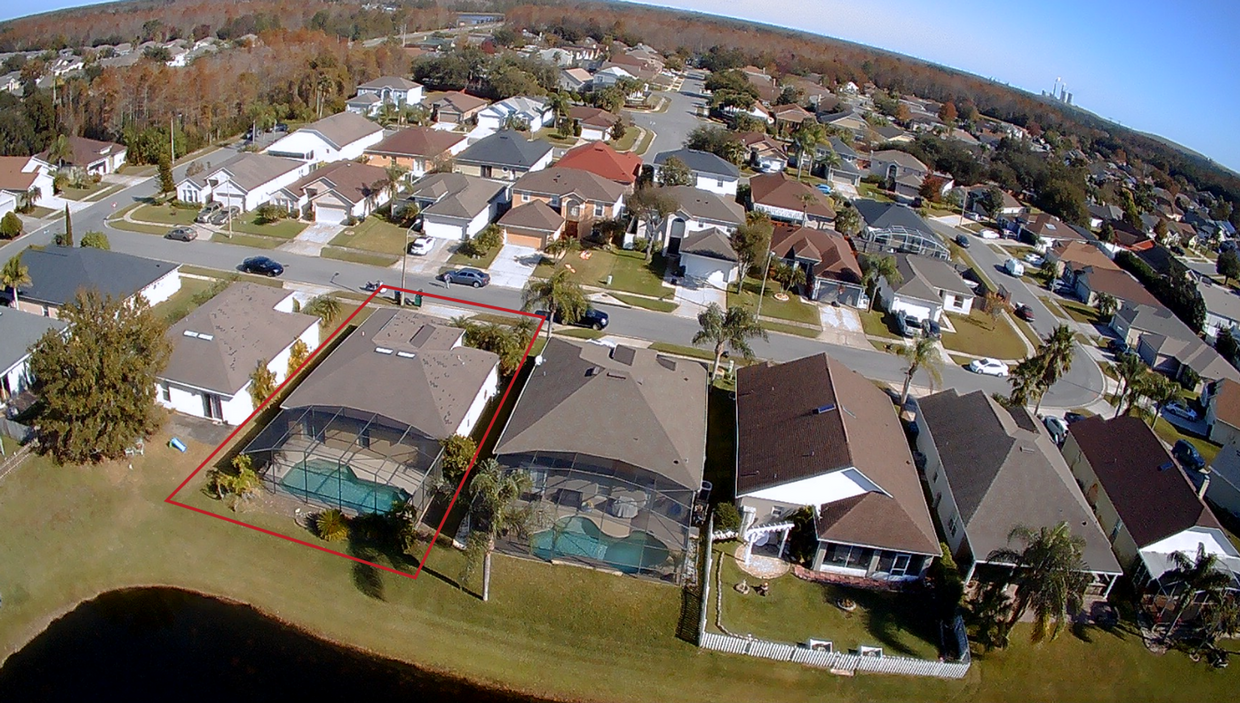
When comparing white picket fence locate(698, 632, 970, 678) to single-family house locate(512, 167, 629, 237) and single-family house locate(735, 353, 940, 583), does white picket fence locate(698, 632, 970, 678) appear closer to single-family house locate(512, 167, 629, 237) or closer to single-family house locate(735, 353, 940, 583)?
single-family house locate(735, 353, 940, 583)

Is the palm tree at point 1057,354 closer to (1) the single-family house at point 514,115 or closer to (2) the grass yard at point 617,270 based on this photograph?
(2) the grass yard at point 617,270

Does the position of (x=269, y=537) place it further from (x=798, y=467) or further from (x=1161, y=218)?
(x=1161, y=218)

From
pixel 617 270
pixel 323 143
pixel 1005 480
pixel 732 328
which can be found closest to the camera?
pixel 1005 480

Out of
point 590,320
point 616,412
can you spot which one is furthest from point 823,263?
point 616,412

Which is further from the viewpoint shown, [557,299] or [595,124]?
[595,124]

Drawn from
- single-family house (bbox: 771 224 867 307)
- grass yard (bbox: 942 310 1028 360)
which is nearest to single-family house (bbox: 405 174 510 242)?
single-family house (bbox: 771 224 867 307)

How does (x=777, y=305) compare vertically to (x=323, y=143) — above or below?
above

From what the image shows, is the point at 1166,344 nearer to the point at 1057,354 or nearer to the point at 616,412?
the point at 1057,354
